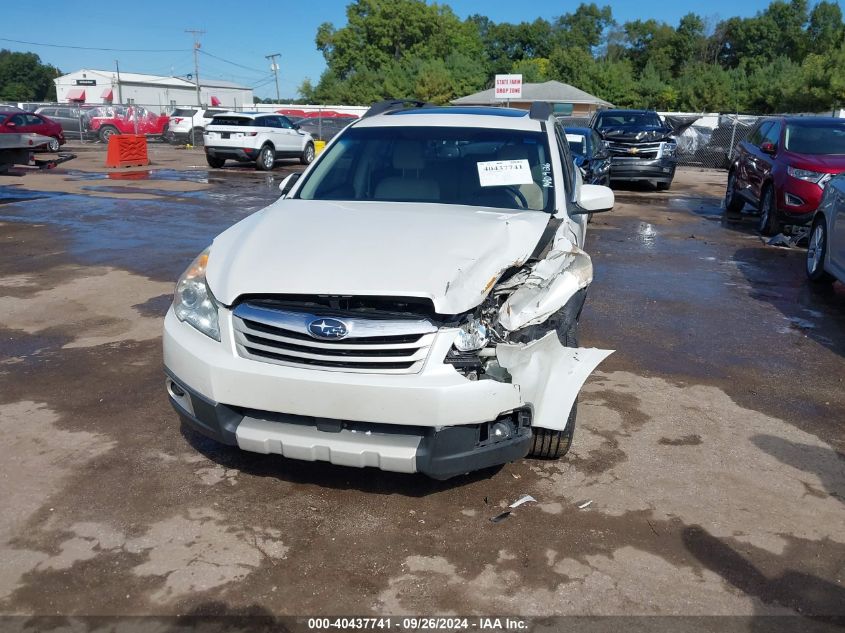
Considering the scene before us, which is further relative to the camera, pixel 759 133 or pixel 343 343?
pixel 759 133

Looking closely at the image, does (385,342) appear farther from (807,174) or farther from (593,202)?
(807,174)

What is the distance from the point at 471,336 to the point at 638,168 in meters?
15.8

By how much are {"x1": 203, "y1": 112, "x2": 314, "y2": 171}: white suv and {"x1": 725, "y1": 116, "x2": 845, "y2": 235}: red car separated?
43.4 feet

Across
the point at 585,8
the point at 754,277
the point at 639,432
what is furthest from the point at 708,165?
the point at 585,8

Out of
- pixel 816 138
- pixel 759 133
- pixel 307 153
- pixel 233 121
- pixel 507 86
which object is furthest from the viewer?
pixel 307 153

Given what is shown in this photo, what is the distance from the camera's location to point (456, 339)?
3.32m

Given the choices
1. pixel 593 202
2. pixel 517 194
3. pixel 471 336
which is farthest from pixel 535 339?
pixel 593 202

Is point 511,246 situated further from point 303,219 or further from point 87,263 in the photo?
point 87,263

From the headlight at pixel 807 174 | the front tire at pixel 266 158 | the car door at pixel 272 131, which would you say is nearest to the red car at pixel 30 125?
the car door at pixel 272 131

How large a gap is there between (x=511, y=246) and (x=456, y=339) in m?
0.81

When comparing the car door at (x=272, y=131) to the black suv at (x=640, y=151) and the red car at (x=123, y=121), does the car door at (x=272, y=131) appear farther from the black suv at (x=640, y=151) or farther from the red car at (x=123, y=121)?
the red car at (x=123, y=121)

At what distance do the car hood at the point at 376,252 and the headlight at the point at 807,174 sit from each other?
25.4ft

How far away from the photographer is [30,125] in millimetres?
27422

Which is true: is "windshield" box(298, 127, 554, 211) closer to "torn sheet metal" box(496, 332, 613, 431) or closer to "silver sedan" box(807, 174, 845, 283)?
"torn sheet metal" box(496, 332, 613, 431)
